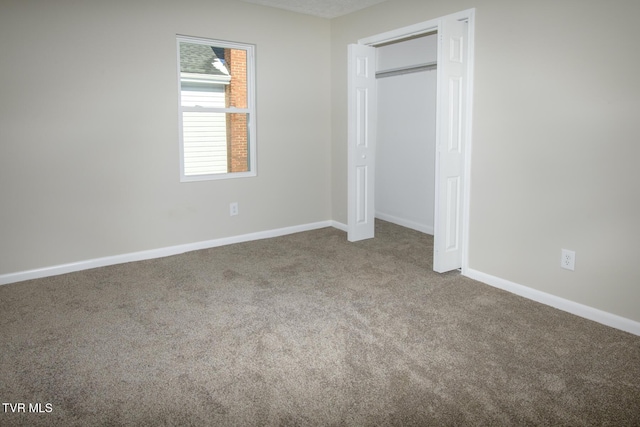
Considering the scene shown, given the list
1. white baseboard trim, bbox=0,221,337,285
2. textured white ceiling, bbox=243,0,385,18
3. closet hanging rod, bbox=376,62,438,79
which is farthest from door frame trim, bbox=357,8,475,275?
white baseboard trim, bbox=0,221,337,285

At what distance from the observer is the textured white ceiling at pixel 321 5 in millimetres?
4531

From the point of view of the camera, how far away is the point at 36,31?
3.59 m

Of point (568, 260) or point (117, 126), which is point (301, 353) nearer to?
point (568, 260)

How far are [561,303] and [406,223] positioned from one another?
260cm

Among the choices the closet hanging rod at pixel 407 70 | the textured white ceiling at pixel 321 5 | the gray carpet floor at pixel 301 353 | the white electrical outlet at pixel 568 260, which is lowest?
the gray carpet floor at pixel 301 353

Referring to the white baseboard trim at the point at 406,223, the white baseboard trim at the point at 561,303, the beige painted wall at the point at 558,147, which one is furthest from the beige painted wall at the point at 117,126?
the white baseboard trim at the point at 561,303

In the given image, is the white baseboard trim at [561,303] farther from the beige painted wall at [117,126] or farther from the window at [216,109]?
the window at [216,109]

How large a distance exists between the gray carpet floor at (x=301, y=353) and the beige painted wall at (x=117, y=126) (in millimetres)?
500

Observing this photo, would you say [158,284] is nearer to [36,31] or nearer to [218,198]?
[218,198]

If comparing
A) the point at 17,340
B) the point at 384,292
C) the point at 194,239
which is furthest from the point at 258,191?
the point at 17,340

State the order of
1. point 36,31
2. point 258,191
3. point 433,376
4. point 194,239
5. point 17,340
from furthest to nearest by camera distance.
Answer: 1. point 258,191
2. point 194,239
3. point 36,31
4. point 17,340
5. point 433,376

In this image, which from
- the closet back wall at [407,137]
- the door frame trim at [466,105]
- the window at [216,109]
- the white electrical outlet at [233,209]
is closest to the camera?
the door frame trim at [466,105]

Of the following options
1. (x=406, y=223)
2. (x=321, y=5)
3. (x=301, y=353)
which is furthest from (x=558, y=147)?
(x=321, y=5)

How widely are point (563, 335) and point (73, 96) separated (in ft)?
13.1
